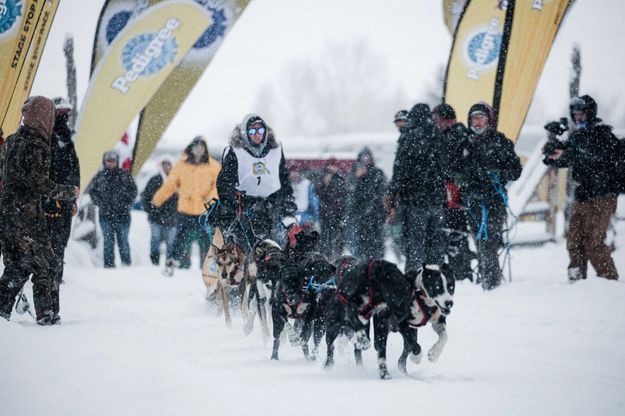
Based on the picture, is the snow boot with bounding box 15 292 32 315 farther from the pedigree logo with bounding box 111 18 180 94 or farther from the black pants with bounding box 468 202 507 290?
the pedigree logo with bounding box 111 18 180 94

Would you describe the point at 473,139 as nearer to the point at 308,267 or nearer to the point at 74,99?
the point at 308,267

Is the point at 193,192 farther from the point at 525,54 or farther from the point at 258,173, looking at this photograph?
the point at 525,54

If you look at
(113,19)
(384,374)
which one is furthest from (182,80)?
(384,374)

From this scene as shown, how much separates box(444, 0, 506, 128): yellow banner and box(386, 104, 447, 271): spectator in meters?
2.85

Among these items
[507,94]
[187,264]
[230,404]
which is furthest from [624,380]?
[187,264]

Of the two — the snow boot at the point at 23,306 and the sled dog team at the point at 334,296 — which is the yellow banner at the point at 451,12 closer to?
the sled dog team at the point at 334,296

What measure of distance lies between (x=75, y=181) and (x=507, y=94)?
613 cm

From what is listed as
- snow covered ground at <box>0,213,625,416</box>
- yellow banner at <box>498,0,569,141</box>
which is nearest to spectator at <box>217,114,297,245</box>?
snow covered ground at <box>0,213,625,416</box>

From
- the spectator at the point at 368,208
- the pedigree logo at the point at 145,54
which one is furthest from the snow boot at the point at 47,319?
the pedigree logo at the point at 145,54

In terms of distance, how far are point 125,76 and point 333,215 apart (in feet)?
12.7

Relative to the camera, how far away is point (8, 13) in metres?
8.87

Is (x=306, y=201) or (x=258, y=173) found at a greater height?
(x=258, y=173)

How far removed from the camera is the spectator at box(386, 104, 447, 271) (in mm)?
7117

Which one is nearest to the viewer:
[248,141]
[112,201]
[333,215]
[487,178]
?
[248,141]
